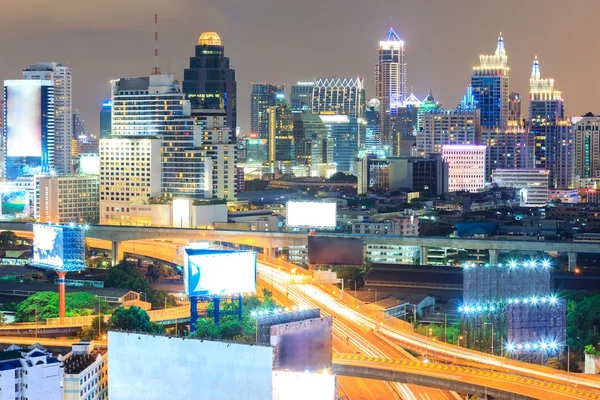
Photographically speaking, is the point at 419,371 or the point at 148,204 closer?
the point at 419,371

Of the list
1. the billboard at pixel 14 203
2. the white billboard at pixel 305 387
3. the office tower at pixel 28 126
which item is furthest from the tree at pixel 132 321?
the office tower at pixel 28 126

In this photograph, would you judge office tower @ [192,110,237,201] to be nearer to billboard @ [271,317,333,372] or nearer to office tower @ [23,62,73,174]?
office tower @ [23,62,73,174]

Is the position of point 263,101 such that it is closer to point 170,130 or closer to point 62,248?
point 170,130

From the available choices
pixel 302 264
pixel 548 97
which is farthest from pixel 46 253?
pixel 548 97

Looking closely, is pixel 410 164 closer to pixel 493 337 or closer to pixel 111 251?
pixel 111 251

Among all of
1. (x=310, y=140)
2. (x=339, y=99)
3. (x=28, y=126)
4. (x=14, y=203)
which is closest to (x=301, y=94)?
(x=339, y=99)

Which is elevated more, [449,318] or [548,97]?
[548,97]

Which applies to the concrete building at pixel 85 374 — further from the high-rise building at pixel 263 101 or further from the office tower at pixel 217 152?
the high-rise building at pixel 263 101
